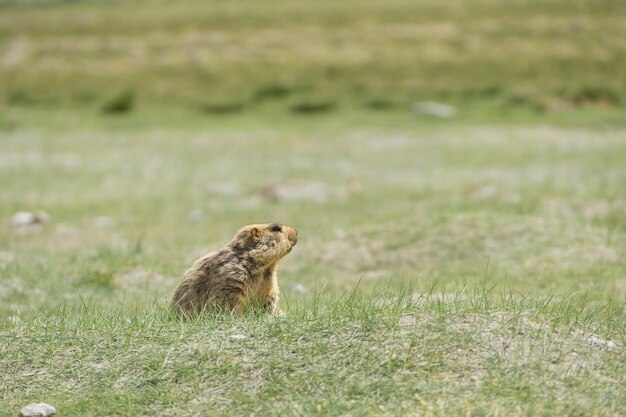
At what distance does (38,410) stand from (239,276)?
218 centimetres

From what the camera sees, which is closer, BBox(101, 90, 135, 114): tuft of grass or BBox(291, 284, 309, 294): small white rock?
BBox(291, 284, 309, 294): small white rock

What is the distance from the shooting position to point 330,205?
19109 mm

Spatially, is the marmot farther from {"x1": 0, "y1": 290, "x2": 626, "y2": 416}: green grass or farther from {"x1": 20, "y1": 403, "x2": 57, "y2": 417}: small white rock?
{"x1": 20, "y1": 403, "x2": 57, "y2": 417}: small white rock

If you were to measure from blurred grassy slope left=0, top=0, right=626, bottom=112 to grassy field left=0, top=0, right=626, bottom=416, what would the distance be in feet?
0.71

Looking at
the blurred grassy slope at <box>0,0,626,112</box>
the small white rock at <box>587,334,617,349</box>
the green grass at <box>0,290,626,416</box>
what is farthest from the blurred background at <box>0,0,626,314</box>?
the small white rock at <box>587,334,617,349</box>

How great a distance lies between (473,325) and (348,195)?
13.7 meters

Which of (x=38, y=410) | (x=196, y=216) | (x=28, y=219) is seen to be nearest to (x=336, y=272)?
(x=196, y=216)

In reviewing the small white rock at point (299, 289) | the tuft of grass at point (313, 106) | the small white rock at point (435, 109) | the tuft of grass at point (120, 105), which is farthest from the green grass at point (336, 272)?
the tuft of grass at point (120, 105)

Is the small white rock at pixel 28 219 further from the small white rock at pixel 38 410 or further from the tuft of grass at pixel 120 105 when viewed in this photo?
the tuft of grass at pixel 120 105

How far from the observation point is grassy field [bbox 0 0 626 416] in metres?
Answer: 6.07

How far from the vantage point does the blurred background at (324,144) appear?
12.4 m

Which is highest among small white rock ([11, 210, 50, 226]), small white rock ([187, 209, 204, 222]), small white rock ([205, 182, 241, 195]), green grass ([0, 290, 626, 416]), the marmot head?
the marmot head

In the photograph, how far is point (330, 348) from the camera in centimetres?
631

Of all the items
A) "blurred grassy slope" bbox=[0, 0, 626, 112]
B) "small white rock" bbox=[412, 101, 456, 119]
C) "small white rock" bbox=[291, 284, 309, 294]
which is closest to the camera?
"small white rock" bbox=[291, 284, 309, 294]
